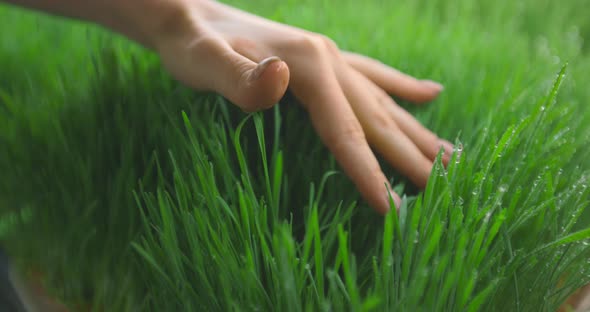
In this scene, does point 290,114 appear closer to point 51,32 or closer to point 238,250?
point 238,250

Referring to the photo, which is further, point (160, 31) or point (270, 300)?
point (160, 31)

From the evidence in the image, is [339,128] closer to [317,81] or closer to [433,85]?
[317,81]

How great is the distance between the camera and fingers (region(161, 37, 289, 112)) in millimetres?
541

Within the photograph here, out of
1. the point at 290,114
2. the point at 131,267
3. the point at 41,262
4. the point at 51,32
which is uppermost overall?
the point at 290,114

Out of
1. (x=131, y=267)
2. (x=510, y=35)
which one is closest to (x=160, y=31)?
(x=131, y=267)

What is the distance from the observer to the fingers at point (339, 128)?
2.11ft

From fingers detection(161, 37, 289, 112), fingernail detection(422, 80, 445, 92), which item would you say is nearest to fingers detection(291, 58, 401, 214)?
fingers detection(161, 37, 289, 112)

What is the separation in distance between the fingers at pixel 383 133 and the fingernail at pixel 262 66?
212 millimetres

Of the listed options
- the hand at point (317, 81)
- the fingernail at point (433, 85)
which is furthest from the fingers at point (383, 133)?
the fingernail at point (433, 85)

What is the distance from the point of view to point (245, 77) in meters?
0.58

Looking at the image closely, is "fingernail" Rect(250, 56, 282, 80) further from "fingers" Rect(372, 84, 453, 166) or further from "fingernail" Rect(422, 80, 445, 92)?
"fingernail" Rect(422, 80, 445, 92)

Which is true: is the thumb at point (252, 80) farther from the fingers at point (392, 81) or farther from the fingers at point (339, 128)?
the fingers at point (392, 81)

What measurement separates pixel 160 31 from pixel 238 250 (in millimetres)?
380

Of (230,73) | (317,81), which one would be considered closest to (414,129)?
(317,81)
